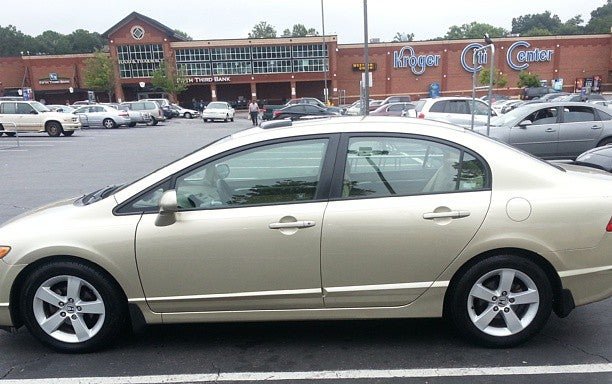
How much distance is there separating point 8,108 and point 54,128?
2.31 meters

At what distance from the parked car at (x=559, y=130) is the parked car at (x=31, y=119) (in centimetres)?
1925

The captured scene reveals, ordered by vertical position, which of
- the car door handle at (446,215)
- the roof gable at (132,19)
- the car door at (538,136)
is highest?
the roof gable at (132,19)

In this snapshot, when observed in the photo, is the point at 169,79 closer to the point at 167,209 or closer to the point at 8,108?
the point at 8,108

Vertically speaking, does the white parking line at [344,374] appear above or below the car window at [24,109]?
below

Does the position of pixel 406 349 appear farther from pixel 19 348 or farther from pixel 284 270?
pixel 19 348

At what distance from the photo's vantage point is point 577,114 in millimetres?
11438

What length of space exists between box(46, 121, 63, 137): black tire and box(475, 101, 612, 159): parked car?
63.6 feet

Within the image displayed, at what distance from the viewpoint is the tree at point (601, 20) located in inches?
3826

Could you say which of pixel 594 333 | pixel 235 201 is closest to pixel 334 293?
pixel 235 201

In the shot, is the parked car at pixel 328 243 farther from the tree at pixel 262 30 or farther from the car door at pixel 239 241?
the tree at pixel 262 30

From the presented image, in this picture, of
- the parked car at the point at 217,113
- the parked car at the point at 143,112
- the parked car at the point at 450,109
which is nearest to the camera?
the parked car at the point at 450,109

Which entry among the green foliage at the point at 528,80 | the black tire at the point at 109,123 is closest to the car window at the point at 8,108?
the black tire at the point at 109,123

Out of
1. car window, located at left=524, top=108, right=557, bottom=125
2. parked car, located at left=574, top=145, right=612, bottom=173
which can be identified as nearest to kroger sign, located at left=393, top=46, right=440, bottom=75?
car window, located at left=524, top=108, right=557, bottom=125

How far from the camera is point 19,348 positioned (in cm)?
369
